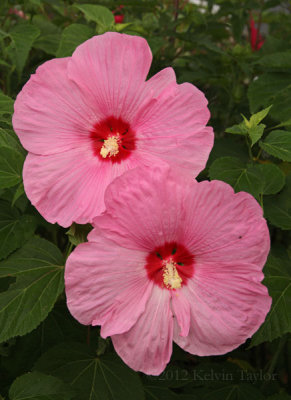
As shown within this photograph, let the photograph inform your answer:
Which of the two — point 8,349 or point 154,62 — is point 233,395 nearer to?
point 8,349

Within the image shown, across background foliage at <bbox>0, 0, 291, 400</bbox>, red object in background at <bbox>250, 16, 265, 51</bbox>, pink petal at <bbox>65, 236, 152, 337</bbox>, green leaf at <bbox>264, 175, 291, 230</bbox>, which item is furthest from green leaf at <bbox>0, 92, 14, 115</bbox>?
red object in background at <bbox>250, 16, 265, 51</bbox>

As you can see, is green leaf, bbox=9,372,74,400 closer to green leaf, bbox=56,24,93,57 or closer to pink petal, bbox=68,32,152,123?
pink petal, bbox=68,32,152,123

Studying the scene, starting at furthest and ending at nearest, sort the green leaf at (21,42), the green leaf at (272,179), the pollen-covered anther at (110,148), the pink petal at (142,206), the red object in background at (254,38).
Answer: the red object in background at (254,38), the green leaf at (21,42), the green leaf at (272,179), the pollen-covered anther at (110,148), the pink petal at (142,206)

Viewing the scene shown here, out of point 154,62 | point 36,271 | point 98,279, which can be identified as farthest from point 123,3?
point 98,279

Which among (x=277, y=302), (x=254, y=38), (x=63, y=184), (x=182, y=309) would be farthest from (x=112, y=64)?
(x=254, y=38)

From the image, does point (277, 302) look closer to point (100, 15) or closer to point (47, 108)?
point (47, 108)

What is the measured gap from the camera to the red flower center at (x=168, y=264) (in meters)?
0.87

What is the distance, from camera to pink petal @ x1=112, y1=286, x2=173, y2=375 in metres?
0.83

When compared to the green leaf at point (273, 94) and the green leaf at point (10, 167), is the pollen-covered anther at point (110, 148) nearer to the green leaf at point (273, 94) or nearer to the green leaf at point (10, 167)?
the green leaf at point (10, 167)

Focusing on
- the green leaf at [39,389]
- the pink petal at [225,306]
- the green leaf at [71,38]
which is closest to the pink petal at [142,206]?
the pink petal at [225,306]

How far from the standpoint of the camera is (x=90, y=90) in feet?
2.94

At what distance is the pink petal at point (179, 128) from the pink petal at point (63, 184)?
0.07 metres

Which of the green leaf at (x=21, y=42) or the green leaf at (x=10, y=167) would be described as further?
the green leaf at (x=21, y=42)

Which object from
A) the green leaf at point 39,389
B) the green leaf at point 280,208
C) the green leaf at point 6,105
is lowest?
the green leaf at point 39,389
